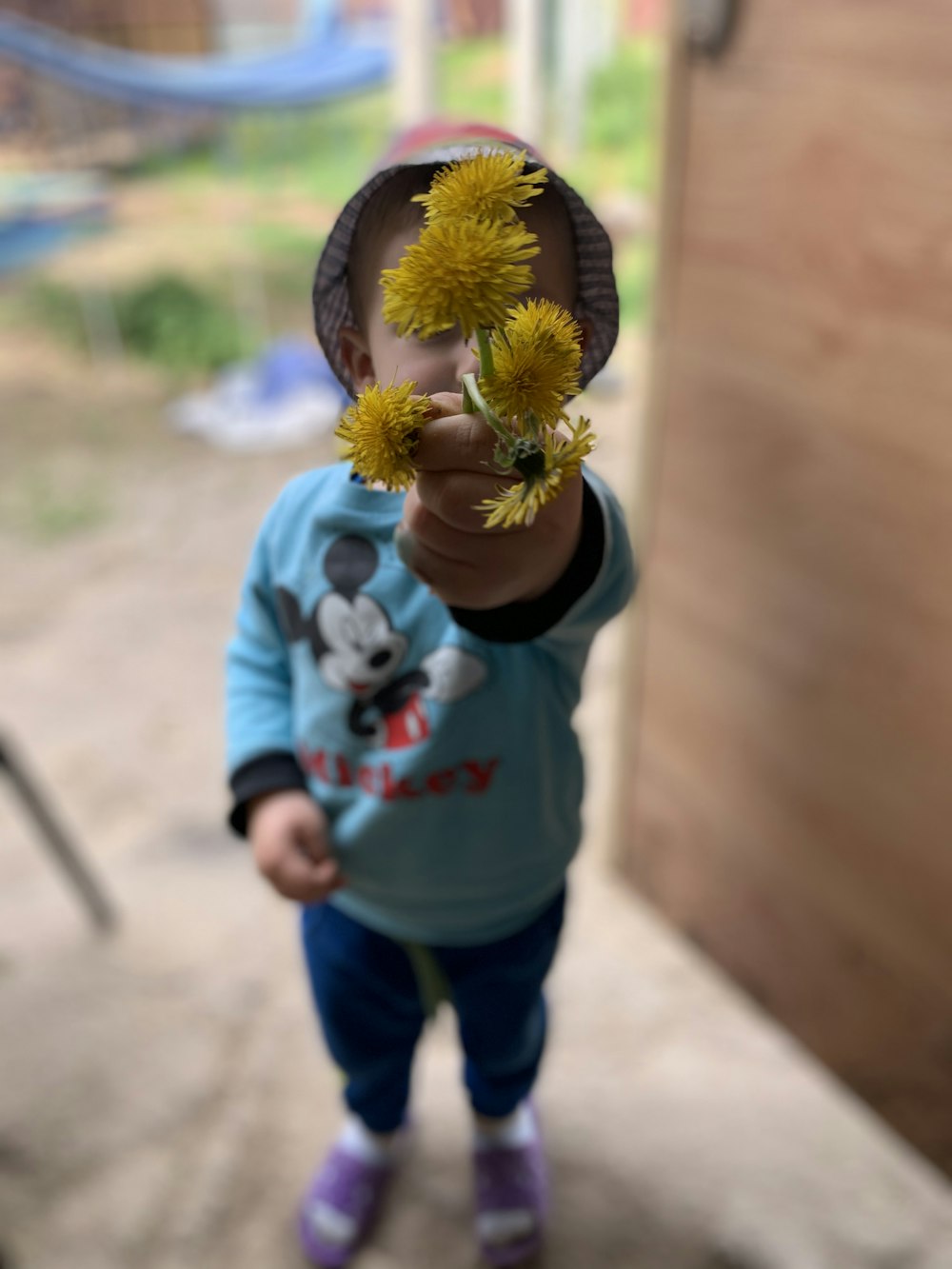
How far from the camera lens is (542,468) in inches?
12.3

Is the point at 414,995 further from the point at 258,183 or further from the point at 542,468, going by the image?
the point at 258,183


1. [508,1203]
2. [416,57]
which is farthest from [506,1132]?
[416,57]

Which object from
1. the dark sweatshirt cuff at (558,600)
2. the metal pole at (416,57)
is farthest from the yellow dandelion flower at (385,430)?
the metal pole at (416,57)

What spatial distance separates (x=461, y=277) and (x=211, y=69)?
106 inches

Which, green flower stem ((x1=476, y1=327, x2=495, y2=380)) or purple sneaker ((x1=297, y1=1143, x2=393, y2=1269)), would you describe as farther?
purple sneaker ((x1=297, y1=1143, x2=393, y2=1269))

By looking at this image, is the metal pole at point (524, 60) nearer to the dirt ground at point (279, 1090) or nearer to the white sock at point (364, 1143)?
the dirt ground at point (279, 1090)

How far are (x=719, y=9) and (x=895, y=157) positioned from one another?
0.18 meters

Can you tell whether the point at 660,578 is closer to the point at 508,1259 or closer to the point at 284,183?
the point at 508,1259

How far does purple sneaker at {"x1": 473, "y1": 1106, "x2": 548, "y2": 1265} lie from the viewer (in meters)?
0.76

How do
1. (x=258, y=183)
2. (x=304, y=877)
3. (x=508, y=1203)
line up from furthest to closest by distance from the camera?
(x=258, y=183) → (x=508, y=1203) → (x=304, y=877)

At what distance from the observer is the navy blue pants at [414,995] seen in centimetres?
61

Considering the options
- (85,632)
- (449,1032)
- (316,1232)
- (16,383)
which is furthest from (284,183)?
(316,1232)

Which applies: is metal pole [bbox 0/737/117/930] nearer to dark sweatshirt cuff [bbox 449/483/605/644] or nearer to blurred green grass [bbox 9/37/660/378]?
dark sweatshirt cuff [bbox 449/483/605/644]

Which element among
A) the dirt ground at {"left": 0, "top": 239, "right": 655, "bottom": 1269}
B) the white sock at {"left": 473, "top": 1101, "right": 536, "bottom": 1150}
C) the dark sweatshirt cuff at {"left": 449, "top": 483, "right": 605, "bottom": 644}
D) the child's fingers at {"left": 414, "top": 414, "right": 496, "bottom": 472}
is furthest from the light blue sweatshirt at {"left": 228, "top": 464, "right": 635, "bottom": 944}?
the dirt ground at {"left": 0, "top": 239, "right": 655, "bottom": 1269}
